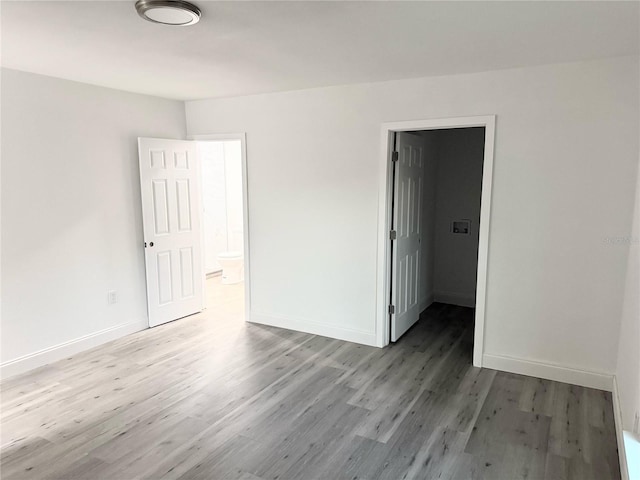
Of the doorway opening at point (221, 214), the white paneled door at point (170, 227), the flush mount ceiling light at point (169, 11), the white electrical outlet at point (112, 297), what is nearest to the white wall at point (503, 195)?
the white paneled door at point (170, 227)

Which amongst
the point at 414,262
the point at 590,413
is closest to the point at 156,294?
the point at 414,262

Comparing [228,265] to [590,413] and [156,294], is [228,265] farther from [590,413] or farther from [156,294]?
[590,413]

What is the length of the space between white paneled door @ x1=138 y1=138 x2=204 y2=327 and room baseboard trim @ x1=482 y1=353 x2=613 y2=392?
3218 mm

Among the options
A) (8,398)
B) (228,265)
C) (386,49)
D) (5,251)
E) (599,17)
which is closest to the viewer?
(599,17)

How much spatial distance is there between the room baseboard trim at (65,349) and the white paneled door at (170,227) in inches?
11.0

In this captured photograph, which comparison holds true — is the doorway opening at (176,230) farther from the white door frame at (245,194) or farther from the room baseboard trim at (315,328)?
the room baseboard trim at (315,328)

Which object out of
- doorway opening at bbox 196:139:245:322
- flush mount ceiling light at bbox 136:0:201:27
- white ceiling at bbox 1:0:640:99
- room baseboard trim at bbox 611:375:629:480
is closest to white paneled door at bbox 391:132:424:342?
white ceiling at bbox 1:0:640:99

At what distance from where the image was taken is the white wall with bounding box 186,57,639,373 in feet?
10.2

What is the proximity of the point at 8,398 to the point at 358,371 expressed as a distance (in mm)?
2657

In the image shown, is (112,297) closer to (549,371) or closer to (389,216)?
(389,216)

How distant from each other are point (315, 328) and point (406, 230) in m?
1.36

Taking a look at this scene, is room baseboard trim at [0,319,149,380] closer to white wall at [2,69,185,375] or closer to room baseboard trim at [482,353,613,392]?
white wall at [2,69,185,375]

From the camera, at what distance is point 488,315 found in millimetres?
Result: 3625

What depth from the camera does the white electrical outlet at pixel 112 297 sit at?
4.27 metres
